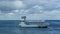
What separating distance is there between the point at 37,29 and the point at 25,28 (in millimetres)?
933

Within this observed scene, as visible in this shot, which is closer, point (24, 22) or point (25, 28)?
point (24, 22)

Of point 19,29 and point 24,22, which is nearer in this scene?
point 24,22

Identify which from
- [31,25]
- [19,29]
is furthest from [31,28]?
[19,29]

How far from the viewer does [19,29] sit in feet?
36.3

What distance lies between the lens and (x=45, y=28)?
11109 millimetres

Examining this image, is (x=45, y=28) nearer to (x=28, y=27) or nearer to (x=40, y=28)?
(x=40, y=28)

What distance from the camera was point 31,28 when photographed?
1139 cm

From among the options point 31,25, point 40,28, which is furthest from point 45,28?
point 31,25

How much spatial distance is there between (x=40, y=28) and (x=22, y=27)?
1280mm

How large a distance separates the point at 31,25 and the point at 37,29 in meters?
0.67

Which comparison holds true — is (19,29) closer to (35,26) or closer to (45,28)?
(35,26)

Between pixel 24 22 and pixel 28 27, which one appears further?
pixel 28 27

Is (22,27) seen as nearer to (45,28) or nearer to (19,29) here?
(19,29)

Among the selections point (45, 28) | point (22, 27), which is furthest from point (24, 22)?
point (45, 28)
